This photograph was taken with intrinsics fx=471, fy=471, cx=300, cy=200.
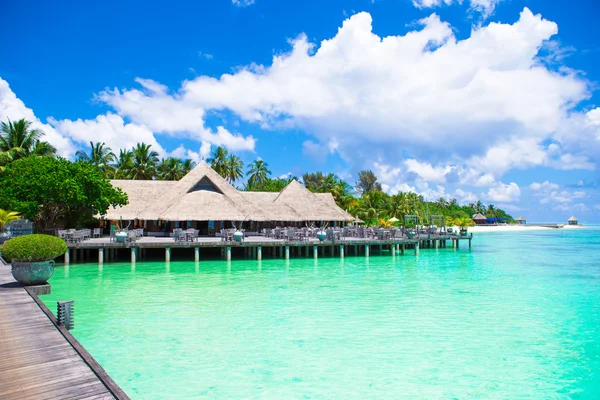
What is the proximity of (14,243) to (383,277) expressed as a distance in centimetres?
1647

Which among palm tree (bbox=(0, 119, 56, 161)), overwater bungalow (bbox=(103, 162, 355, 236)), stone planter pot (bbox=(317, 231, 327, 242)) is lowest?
stone planter pot (bbox=(317, 231, 327, 242))

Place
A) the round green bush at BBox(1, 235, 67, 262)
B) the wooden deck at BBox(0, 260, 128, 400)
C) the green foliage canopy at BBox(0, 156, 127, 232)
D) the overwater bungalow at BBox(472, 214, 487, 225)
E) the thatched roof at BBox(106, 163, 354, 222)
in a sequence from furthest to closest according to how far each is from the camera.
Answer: the overwater bungalow at BBox(472, 214, 487, 225) → the thatched roof at BBox(106, 163, 354, 222) → the green foliage canopy at BBox(0, 156, 127, 232) → the round green bush at BBox(1, 235, 67, 262) → the wooden deck at BBox(0, 260, 128, 400)

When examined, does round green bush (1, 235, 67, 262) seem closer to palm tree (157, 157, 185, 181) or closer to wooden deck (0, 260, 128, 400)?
wooden deck (0, 260, 128, 400)

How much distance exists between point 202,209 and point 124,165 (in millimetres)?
28149

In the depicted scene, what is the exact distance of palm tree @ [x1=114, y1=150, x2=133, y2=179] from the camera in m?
56.6

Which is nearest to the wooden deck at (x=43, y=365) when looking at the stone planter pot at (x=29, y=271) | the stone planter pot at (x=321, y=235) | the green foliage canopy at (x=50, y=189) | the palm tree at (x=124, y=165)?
the stone planter pot at (x=29, y=271)

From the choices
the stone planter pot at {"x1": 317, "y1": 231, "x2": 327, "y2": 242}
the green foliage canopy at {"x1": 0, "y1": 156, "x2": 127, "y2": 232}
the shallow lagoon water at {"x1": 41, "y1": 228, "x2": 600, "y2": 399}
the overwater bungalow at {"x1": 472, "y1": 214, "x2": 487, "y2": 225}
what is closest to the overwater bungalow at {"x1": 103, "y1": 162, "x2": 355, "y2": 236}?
the green foliage canopy at {"x1": 0, "y1": 156, "x2": 127, "y2": 232}

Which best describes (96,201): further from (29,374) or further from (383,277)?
(29,374)

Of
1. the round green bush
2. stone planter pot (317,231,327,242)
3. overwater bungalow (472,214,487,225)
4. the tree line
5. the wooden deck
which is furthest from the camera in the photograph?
overwater bungalow (472,214,487,225)

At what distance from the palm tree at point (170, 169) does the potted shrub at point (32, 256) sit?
151ft

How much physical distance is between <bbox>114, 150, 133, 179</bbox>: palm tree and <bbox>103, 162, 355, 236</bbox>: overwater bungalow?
60.2 ft

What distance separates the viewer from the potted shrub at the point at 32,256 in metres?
13.2

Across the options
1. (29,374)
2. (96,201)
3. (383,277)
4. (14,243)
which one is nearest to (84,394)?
(29,374)

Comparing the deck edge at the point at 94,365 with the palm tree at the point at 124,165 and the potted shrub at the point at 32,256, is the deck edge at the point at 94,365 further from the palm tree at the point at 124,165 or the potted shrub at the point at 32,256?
the palm tree at the point at 124,165
